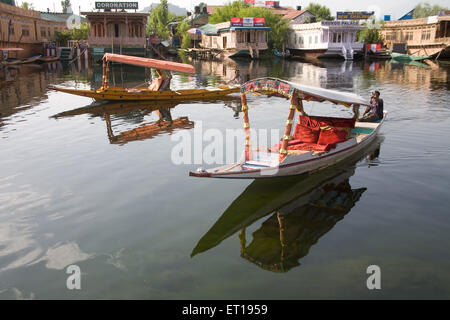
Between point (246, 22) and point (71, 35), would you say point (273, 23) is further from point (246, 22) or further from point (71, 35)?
point (71, 35)

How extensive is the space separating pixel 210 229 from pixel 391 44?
63.3 metres

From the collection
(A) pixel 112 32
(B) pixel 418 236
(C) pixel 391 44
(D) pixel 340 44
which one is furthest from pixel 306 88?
(C) pixel 391 44

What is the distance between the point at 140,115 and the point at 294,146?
415 inches

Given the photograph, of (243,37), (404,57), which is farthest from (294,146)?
(243,37)

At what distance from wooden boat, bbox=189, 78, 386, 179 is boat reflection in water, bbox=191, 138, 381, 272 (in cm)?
50

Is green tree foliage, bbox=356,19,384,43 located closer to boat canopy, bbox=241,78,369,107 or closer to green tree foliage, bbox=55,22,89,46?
green tree foliage, bbox=55,22,89,46

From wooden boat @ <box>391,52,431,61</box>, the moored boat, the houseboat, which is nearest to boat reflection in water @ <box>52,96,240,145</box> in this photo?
the moored boat

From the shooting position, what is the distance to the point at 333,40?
188ft

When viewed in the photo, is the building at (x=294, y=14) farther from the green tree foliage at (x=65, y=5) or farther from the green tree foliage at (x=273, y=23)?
the green tree foliage at (x=65, y=5)

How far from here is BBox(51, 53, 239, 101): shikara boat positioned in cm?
1952

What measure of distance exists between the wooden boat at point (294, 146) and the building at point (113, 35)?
3516 centimetres

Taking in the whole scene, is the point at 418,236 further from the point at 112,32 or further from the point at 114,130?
the point at 112,32

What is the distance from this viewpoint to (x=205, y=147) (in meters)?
13.9

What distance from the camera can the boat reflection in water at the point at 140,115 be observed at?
50.9 feet
